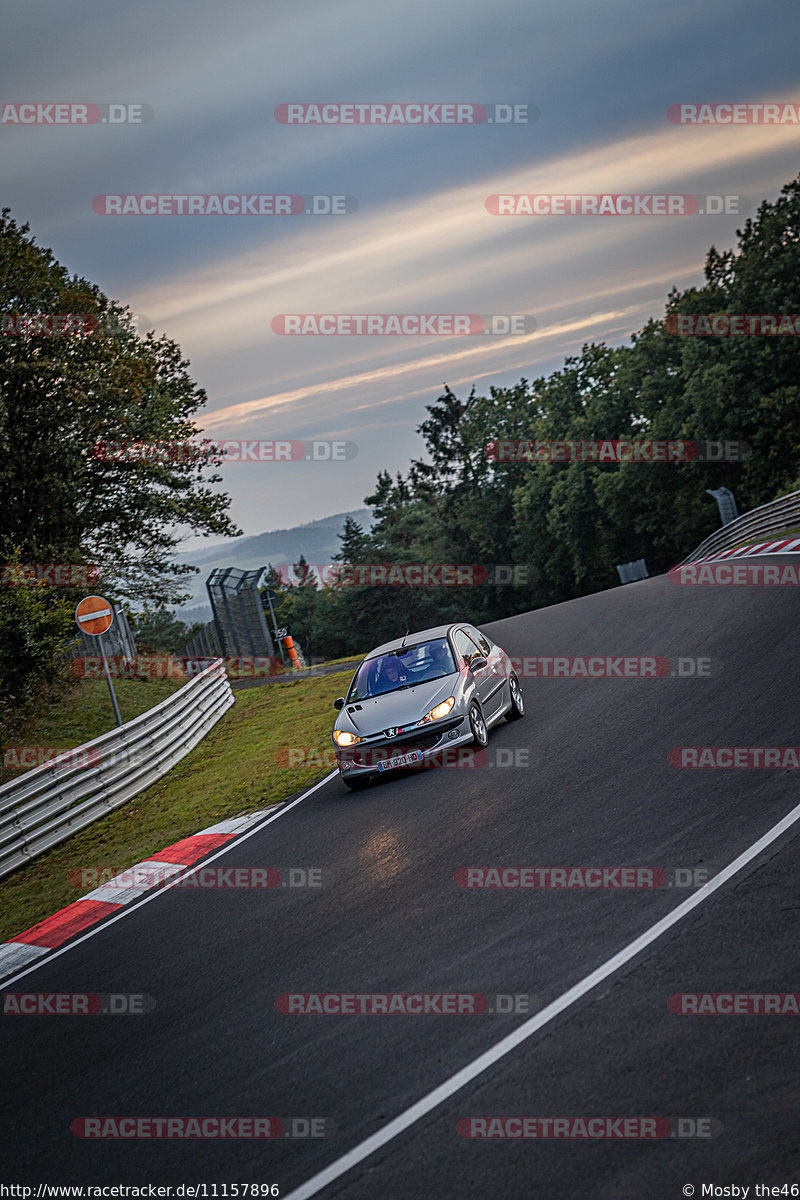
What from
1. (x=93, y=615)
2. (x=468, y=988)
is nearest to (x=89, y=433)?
(x=93, y=615)

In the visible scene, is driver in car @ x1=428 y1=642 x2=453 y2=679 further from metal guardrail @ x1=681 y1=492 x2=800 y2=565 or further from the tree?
metal guardrail @ x1=681 y1=492 x2=800 y2=565


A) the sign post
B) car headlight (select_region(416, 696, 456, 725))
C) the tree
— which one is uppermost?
the tree

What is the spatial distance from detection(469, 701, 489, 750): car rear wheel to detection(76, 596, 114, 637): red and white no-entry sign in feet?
21.6

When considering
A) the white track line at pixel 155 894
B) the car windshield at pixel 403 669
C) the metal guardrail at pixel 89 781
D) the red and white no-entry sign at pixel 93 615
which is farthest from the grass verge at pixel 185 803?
the red and white no-entry sign at pixel 93 615

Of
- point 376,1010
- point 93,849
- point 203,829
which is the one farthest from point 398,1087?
point 93,849

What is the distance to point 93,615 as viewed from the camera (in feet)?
50.5

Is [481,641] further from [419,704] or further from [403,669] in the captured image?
[419,704]

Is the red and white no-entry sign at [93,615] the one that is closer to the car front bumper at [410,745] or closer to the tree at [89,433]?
the car front bumper at [410,745]

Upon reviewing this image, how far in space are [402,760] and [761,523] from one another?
72.3 feet

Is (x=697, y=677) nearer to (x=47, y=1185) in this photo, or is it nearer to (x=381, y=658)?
(x=381, y=658)

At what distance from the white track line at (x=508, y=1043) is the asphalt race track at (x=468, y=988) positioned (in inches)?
1.9

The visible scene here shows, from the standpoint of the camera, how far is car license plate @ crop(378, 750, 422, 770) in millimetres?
11289

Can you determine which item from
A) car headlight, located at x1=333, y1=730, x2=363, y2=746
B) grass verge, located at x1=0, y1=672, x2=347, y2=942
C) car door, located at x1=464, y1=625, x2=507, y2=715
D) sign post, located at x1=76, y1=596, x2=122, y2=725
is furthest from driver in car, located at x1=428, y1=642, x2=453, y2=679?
sign post, located at x1=76, y1=596, x2=122, y2=725

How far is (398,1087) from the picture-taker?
493 centimetres
